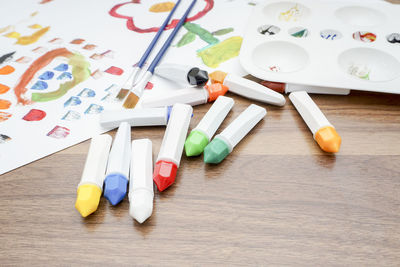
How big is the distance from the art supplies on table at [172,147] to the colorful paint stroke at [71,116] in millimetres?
147

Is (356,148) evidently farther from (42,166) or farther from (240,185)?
(42,166)

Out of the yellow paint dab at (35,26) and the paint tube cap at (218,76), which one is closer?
the paint tube cap at (218,76)

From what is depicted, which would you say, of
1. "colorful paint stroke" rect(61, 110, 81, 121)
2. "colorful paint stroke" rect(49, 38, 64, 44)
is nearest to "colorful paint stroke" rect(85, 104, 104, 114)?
"colorful paint stroke" rect(61, 110, 81, 121)

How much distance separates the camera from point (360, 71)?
19.9 inches

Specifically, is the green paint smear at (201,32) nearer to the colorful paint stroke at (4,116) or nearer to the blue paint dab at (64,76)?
the blue paint dab at (64,76)

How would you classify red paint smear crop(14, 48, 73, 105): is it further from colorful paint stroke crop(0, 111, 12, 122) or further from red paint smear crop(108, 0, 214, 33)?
red paint smear crop(108, 0, 214, 33)

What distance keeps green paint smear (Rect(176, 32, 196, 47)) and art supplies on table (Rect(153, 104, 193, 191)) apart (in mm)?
218

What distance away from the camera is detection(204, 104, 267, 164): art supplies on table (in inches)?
15.1

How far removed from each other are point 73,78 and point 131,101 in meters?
0.13

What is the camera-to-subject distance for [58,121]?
463 mm

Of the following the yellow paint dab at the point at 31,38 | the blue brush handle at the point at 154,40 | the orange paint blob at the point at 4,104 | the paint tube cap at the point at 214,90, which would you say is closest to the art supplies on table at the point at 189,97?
the paint tube cap at the point at 214,90

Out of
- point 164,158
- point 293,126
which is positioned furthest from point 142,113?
point 293,126

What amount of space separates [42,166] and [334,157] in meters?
0.36

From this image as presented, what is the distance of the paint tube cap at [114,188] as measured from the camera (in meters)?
0.34
